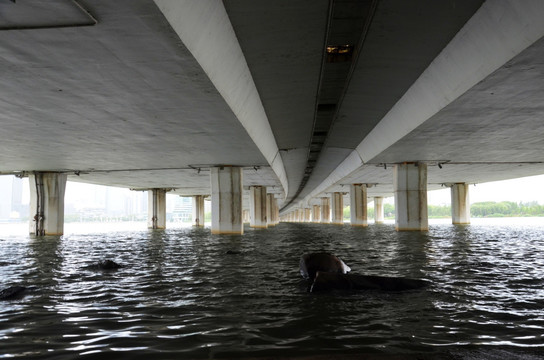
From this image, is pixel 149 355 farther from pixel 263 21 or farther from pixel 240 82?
pixel 240 82

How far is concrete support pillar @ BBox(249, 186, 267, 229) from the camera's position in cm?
5647

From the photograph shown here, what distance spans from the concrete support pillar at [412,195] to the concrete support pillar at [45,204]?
29.7 metres

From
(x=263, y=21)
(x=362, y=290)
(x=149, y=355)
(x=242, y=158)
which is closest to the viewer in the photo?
(x=149, y=355)

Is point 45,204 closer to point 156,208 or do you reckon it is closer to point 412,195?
point 156,208

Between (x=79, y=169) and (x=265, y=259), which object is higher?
(x=79, y=169)

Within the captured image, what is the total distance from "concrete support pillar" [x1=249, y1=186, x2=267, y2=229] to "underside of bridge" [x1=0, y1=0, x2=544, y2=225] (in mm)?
29839

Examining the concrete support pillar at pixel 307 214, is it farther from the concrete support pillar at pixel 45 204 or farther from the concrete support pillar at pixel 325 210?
the concrete support pillar at pixel 45 204

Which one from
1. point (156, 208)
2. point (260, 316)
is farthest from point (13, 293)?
point (156, 208)

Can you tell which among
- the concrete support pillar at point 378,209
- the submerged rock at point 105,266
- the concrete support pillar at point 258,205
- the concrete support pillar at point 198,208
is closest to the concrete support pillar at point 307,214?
the concrete support pillar at point 378,209

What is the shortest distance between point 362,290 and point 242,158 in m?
21.6

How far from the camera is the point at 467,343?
524 centimetres

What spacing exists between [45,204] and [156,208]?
22129mm

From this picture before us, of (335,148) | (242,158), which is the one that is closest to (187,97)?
(242,158)

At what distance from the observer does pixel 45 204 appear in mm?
37531
